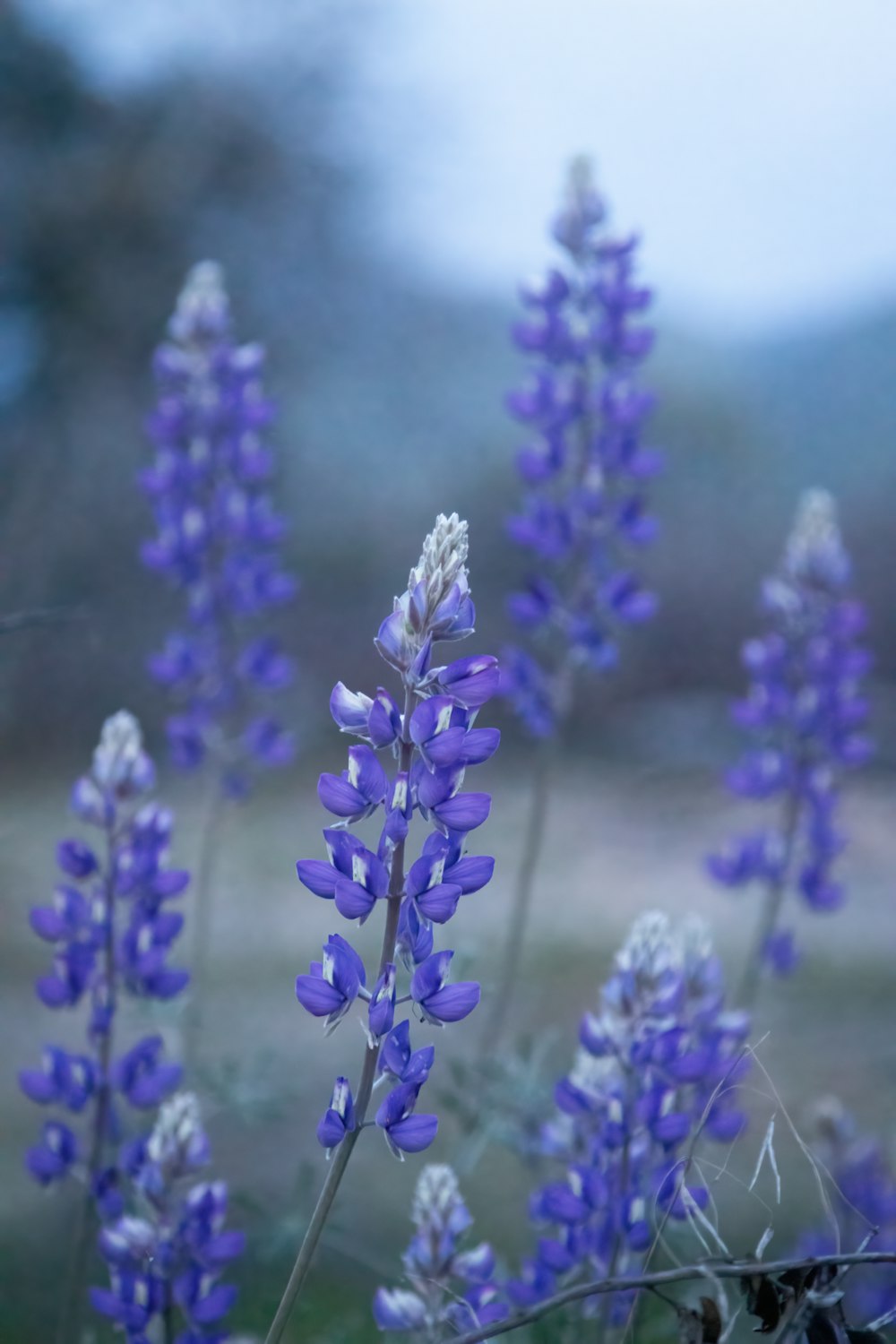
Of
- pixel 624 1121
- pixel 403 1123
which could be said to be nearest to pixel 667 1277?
pixel 403 1123

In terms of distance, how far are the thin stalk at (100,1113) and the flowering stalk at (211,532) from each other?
1.12 meters

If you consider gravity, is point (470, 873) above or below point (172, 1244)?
above

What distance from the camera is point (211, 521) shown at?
2953 mm

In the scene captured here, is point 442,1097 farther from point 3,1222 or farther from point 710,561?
point 710,561

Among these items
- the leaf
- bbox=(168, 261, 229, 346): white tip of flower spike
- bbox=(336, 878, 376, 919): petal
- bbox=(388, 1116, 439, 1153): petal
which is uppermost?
bbox=(168, 261, 229, 346): white tip of flower spike

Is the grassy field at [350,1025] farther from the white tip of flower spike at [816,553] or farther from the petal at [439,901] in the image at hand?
the white tip of flower spike at [816,553]

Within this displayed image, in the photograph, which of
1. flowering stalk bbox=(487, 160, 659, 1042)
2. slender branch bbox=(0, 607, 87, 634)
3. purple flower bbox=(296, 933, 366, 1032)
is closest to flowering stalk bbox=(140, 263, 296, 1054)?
flowering stalk bbox=(487, 160, 659, 1042)

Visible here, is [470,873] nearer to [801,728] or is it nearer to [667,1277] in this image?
[667,1277]

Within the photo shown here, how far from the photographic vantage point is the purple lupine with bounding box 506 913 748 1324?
1661mm

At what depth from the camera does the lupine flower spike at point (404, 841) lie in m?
1.15

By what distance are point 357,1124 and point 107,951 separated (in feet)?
2.19

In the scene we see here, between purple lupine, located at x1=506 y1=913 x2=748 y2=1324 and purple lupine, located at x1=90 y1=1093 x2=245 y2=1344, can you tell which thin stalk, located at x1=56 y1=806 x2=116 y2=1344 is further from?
purple lupine, located at x1=506 y1=913 x2=748 y2=1324

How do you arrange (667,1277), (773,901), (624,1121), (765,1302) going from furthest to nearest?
1. (773,901)
2. (624,1121)
3. (765,1302)
4. (667,1277)

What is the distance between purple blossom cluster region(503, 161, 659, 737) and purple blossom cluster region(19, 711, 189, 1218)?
4.24 ft
